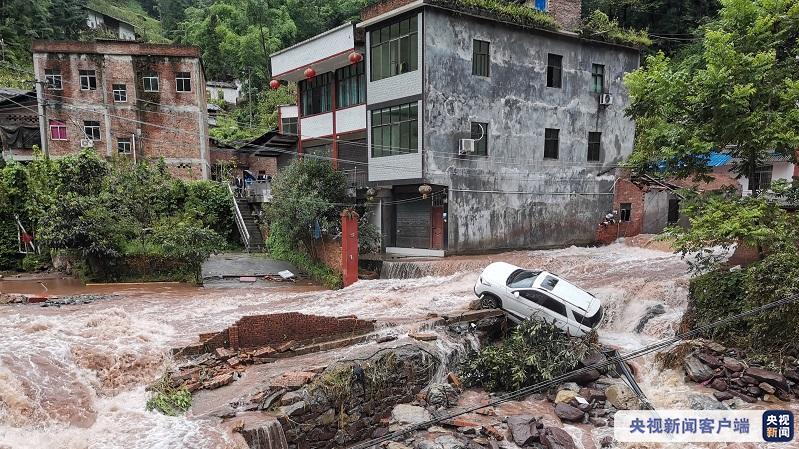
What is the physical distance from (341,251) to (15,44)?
138 feet

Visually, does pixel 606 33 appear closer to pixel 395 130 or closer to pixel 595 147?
pixel 595 147

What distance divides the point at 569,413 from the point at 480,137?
14184mm

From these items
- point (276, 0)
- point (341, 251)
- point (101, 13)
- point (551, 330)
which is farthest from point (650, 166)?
point (101, 13)

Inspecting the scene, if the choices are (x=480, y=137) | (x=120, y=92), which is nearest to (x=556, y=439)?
(x=480, y=137)

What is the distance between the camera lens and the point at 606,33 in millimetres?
24719

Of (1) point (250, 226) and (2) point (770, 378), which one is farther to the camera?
(1) point (250, 226)

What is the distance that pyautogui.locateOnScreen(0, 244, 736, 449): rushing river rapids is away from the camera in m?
7.70

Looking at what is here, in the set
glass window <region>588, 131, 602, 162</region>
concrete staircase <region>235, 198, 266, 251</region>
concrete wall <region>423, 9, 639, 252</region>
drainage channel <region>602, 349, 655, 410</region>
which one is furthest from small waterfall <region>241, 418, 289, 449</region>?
glass window <region>588, 131, 602, 162</region>

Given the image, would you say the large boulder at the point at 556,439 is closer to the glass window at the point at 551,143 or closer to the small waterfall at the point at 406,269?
the small waterfall at the point at 406,269

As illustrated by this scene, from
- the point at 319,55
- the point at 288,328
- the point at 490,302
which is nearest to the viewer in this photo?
the point at 288,328

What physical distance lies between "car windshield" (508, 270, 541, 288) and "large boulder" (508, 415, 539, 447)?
13.5 ft

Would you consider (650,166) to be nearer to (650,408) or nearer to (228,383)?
(650,408)

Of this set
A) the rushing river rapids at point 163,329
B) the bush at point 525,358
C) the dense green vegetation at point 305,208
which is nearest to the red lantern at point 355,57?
the dense green vegetation at point 305,208

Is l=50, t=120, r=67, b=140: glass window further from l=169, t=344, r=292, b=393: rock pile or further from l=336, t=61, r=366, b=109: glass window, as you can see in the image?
l=169, t=344, r=292, b=393: rock pile
